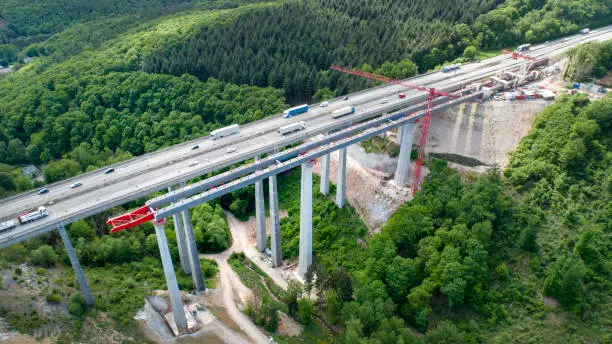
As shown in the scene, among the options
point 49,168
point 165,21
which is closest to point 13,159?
point 49,168

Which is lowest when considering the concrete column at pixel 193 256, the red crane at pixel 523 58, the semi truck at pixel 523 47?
the concrete column at pixel 193 256

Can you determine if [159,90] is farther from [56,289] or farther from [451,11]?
[451,11]

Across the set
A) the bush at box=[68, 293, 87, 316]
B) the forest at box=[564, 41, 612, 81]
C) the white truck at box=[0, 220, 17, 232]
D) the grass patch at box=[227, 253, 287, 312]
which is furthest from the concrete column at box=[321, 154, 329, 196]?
the forest at box=[564, 41, 612, 81]

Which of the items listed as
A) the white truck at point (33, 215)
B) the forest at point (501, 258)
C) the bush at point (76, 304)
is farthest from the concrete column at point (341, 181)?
the white truck at point (33, 215)

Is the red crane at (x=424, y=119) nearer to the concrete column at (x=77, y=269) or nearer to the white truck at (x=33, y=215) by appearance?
the concrete column at (x=77, y=269)

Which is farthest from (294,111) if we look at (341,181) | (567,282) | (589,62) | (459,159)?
(589,62)

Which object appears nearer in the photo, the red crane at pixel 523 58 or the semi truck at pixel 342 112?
the semi truck at pixel 342 112

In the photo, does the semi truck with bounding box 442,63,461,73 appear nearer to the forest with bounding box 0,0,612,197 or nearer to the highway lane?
the forest with bounding box 0,0,612,197
